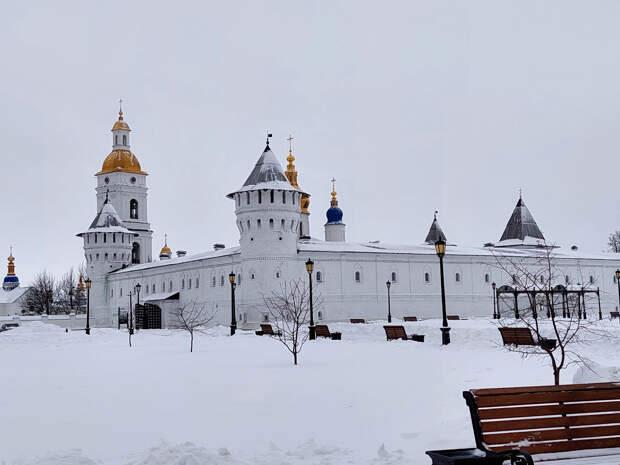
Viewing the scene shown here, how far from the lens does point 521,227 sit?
217 feet

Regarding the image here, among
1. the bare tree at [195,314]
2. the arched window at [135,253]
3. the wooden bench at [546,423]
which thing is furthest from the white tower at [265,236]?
the wooden bench at [546,423]

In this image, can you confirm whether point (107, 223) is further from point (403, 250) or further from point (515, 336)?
point (515, 336)

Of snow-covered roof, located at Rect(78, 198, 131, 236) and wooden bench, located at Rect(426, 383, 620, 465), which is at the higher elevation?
snow-covered roof, located at Rect(78, 198, 131, 236)

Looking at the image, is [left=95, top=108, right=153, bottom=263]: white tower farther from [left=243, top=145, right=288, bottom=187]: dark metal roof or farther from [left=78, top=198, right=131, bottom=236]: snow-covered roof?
[left=243, top=145, right=288, bottom=187]: dark metal roof

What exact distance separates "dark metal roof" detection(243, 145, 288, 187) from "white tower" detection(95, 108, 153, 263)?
27.0 m

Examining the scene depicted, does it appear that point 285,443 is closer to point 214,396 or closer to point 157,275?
point 214,396

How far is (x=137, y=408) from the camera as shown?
1004cm

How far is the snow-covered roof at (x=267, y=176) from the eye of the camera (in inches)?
1912

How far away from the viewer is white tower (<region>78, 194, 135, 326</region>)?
65062 millimetres

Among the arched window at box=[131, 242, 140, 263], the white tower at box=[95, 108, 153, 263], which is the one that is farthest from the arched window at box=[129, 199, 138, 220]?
the arched window at box=[131, 242, 140, 263]

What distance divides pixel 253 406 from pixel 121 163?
67.6 m

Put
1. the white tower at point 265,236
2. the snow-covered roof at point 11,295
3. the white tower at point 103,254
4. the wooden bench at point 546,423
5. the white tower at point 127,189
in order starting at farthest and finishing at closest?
the snow-covered roof at point 11,295, the white tower at point 127,189, the white tower at point 103,254, the white tower at point 265,236, the wooden bench at point 546,423

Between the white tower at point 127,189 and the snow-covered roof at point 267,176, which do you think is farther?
the white tower at point 127,189

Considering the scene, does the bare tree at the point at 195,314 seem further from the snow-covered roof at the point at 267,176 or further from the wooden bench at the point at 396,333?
the wooden bench at the point at 396,333
